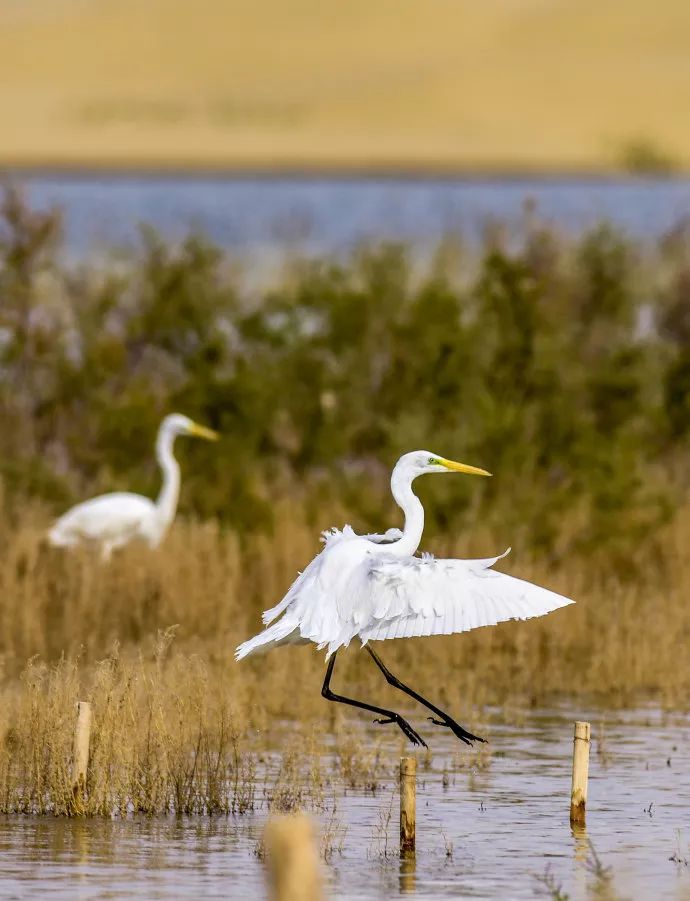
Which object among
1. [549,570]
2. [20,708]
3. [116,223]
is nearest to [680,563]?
[549,570]

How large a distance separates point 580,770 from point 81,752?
2.18 m

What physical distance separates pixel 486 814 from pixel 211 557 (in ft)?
20.2

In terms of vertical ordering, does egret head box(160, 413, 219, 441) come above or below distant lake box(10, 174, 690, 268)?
below

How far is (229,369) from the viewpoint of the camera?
20.0 meters

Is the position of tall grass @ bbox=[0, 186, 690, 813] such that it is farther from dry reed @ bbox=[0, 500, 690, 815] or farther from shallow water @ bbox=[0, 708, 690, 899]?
shallow water @ bbox=[0, 708, 690, 899]

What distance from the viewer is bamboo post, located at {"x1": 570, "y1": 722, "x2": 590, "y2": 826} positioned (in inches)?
332

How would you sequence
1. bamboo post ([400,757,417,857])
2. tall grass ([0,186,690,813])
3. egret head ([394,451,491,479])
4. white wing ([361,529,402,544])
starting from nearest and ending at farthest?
bamboo post ([400,757,417,857])
white wing ([361,529,402,544])
egret head ([394,451,491,479])
tall grass ([0,186,690,813])

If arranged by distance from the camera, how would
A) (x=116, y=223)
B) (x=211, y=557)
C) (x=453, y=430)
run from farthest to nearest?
(x=116, y=223)
(x=453, y=430)
(x=211, y=557)

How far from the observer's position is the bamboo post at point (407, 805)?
802 centimetres

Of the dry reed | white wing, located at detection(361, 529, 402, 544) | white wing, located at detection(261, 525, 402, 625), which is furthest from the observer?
white wing, located at detection(361, 529, 402, 544)

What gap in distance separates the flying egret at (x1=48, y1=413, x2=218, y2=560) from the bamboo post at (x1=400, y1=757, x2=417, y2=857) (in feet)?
25.4

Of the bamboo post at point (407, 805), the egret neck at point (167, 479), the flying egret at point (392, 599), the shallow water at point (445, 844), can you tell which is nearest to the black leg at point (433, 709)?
the flying egret at point (392, 599)

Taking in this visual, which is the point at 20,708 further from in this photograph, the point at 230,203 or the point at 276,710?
the point at 230,203

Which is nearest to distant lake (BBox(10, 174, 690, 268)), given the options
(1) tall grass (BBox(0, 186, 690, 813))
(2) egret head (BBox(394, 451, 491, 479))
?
(1) tall grass (BBox(0, 186, 690, 813))
